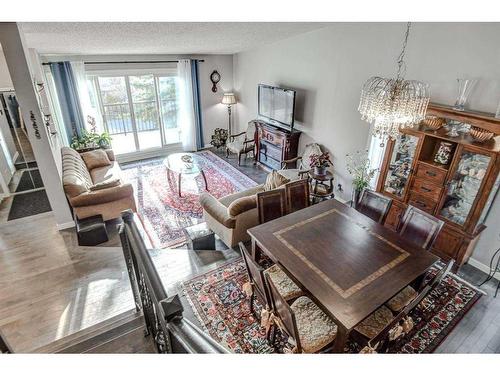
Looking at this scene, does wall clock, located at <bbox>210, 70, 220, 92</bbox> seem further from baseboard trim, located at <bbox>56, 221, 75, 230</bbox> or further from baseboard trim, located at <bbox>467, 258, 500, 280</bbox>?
baseboard trim, located at <bbox>467, 258, 500, 280</bbox>

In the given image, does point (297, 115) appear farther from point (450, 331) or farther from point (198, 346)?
point (198, 346)

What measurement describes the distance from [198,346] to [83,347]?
5.02 feet

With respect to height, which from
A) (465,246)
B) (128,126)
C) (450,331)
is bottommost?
(450,331)

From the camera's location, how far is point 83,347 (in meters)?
1.91

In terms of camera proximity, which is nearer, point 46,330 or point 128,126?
point 46,330

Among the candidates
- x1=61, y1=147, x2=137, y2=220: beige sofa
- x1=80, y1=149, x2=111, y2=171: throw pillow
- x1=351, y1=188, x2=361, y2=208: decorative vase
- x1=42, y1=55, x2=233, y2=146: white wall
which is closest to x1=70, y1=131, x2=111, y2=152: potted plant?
x1=80, y1=149, x2=111, y2=171: throw pillow

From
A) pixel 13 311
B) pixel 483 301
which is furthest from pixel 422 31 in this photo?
pixel 13 311

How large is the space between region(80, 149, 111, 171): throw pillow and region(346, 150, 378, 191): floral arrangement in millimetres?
4620

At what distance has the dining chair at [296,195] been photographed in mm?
3452

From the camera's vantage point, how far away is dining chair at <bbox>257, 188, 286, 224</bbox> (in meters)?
3.25

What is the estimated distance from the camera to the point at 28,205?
475cm

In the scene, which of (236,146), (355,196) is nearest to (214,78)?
(236,146)

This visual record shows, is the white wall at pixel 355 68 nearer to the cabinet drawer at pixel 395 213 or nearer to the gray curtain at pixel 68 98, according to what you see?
the cabinet drawer at pixel 395 213
